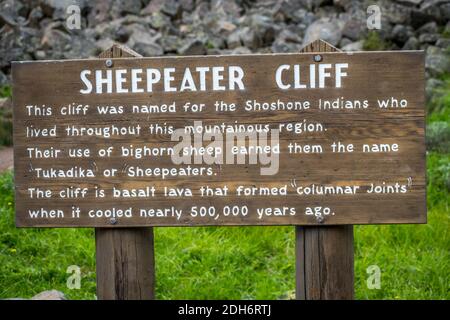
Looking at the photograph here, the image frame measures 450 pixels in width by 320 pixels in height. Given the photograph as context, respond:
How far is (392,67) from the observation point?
333cm

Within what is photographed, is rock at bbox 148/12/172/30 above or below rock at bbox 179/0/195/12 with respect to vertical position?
below

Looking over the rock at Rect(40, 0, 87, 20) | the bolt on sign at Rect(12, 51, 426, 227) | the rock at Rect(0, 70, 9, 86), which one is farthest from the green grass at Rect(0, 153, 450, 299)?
the rock at Rect(40, 0, 87, 20)

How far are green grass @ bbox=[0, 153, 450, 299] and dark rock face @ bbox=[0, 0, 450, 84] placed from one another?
4.50 metres

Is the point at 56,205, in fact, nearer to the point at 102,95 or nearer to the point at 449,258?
the point at 102,95

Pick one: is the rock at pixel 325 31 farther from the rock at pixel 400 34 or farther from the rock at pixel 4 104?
the rock at pixel 4 104

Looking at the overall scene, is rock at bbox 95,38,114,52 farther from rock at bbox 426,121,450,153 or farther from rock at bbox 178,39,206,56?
rock at bbox 426,121,450,153

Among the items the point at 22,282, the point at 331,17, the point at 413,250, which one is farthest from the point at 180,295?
the point at 331,17

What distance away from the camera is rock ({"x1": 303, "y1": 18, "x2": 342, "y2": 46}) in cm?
1065

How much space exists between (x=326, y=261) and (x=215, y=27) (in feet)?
27.7

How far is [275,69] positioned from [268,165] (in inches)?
18.3

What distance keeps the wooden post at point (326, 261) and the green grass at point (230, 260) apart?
1.52 m

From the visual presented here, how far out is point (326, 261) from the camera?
345cm

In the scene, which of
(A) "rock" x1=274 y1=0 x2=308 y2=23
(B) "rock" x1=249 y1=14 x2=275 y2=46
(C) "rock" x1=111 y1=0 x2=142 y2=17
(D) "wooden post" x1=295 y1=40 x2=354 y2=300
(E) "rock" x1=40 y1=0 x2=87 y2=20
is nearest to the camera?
(D) "wooden post" x1=295 y1=40 x2=354 y2=300

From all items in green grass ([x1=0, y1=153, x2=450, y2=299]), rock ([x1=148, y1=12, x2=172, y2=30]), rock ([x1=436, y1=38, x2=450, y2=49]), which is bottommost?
green grass ([x1=0, y1=153, x2=450, y2=299])
